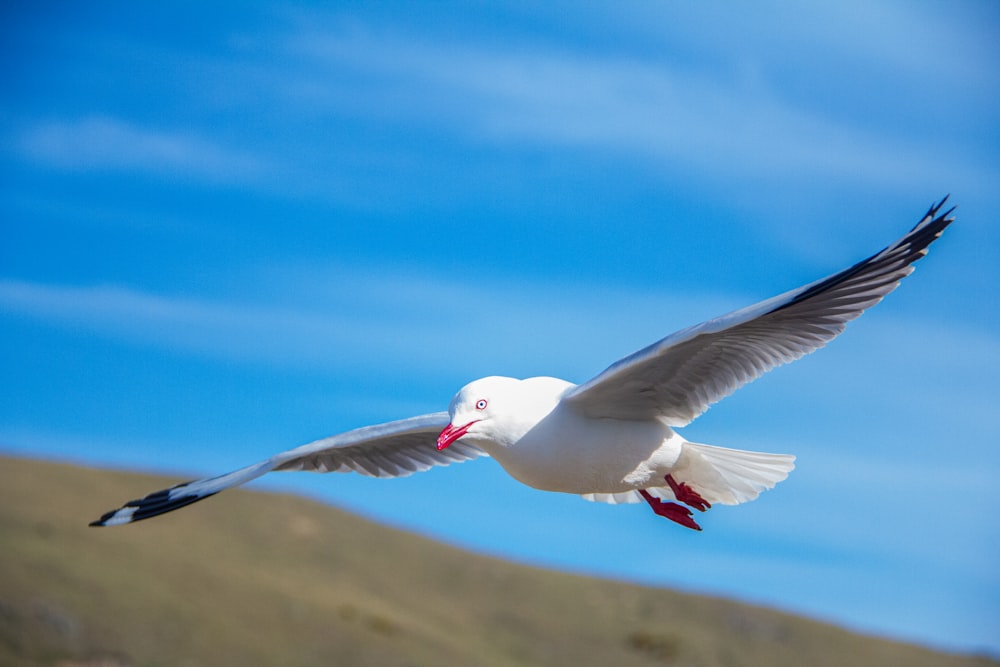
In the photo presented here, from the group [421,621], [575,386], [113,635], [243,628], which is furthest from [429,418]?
[421,621]

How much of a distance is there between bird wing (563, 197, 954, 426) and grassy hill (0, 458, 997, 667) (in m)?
43.8

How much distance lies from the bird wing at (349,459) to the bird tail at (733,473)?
2219mm

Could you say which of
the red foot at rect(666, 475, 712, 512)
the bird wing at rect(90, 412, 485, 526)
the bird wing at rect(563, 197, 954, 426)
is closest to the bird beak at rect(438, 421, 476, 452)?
the bird wing at rect(563, 197, 954, 426)

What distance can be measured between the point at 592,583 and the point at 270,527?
21.3 m

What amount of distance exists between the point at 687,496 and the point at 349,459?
12.0 feet

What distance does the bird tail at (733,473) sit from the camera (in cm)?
1091

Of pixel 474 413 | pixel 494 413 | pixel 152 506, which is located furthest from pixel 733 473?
pixel 152 506

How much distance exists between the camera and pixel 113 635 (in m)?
51.9

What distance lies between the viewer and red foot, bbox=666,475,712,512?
34.7ft

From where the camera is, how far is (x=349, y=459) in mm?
12750

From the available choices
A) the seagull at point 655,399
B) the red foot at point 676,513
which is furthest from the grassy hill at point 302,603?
the seagull at point 655,399

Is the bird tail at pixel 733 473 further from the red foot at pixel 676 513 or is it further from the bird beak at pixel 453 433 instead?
the bird beak at pixel 453 433

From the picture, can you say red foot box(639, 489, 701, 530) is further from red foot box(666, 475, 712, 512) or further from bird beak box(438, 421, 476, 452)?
bird beak box(438, 421, 476, 452)

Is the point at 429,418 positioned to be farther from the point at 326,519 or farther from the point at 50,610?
the point at 326,519
